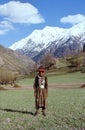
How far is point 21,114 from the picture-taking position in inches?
858

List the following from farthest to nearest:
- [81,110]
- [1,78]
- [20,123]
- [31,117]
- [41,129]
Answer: [1,78] → [81,110] → [31,117] → [20,123] → [41,129]

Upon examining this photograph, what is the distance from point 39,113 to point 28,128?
3.74 meters

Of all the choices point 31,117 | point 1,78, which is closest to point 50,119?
point 31,117

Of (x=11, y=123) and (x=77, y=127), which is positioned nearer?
(x=77, y=127)

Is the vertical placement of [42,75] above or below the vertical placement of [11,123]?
above

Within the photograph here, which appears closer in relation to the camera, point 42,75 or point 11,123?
point 11,123

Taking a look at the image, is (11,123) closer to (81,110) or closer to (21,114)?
(21,114)

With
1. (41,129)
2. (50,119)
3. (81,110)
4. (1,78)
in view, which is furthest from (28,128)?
(1,78)

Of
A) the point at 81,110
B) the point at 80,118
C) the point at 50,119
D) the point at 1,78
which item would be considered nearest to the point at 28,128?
the point at 50,119

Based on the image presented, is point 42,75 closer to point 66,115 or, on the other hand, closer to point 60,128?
point 66,115

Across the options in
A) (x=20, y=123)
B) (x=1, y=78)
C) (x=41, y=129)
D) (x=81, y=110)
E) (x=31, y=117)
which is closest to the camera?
(x=41, y=129)

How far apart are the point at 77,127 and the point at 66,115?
2.86 meters

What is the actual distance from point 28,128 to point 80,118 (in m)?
3.34

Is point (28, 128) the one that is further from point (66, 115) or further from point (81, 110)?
point (81, 110)
